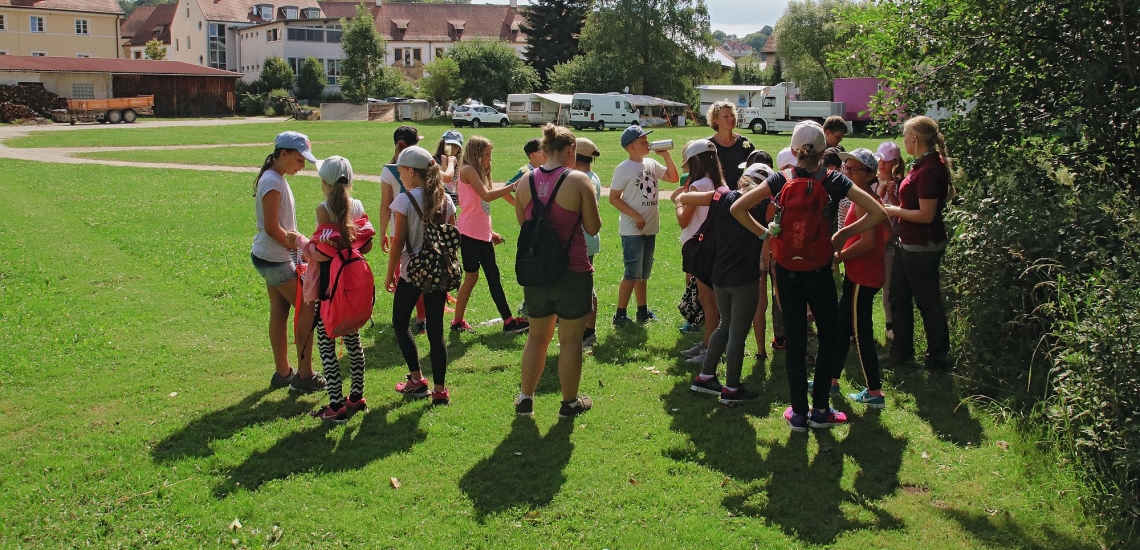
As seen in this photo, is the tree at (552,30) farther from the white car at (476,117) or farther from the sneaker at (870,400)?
the sneaker at (870,400)

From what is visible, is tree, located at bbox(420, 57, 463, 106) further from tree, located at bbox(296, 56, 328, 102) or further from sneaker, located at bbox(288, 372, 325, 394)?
sneaker, located at bbox(288, 372, 325, 394)

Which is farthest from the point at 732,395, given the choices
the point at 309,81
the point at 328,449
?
the point at 309,81

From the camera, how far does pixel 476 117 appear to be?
4916 cm

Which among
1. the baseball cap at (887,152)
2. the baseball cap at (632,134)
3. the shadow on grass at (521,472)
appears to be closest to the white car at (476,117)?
the baseball cap at (632,134)

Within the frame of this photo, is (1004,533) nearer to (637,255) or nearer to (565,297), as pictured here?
(565,297)

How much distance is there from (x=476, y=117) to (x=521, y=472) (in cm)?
4560

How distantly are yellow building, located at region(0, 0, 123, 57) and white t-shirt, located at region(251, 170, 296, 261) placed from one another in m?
71.6

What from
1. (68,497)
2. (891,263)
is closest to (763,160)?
(891,263)

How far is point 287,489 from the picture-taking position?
15.2 ft

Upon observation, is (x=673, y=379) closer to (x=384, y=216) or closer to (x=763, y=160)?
(x=763, y=160)

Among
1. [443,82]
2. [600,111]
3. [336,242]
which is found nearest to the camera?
[336,242]

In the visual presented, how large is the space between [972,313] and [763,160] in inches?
69.7

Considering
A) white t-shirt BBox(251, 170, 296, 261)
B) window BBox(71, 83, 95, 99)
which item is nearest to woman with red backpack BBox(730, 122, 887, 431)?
white t-shirt BBox(251, 170, 296, 261)

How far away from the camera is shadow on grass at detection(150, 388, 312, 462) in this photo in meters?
5.13
